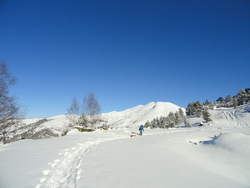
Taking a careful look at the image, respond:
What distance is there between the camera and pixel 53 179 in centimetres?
459

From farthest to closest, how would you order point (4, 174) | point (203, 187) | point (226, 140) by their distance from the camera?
point (226, 140)
point (4, 174)
point (203, 187)

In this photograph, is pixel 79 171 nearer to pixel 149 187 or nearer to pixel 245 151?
pixel 149 187

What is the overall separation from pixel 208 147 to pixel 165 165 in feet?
20.5

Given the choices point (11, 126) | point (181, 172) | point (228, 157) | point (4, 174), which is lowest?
point (228, 157)

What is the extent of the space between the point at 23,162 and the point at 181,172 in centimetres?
664

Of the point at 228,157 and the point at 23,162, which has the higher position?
the point at 23,162

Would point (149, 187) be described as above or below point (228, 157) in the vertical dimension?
above

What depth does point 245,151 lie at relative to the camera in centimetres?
738

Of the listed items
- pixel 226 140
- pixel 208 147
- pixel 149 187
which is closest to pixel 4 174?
pixel 149 187

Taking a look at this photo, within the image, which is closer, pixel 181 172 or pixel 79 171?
pixel 181 172

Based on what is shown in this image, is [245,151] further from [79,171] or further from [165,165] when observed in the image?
[79,171]

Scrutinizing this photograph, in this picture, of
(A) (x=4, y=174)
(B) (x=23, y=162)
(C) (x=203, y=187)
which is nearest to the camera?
(C) (x=203, y=187)

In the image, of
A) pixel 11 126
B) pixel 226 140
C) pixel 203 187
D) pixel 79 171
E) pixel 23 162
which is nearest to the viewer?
pixel 203 187

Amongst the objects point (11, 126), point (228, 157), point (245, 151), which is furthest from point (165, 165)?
point (11, 126)
